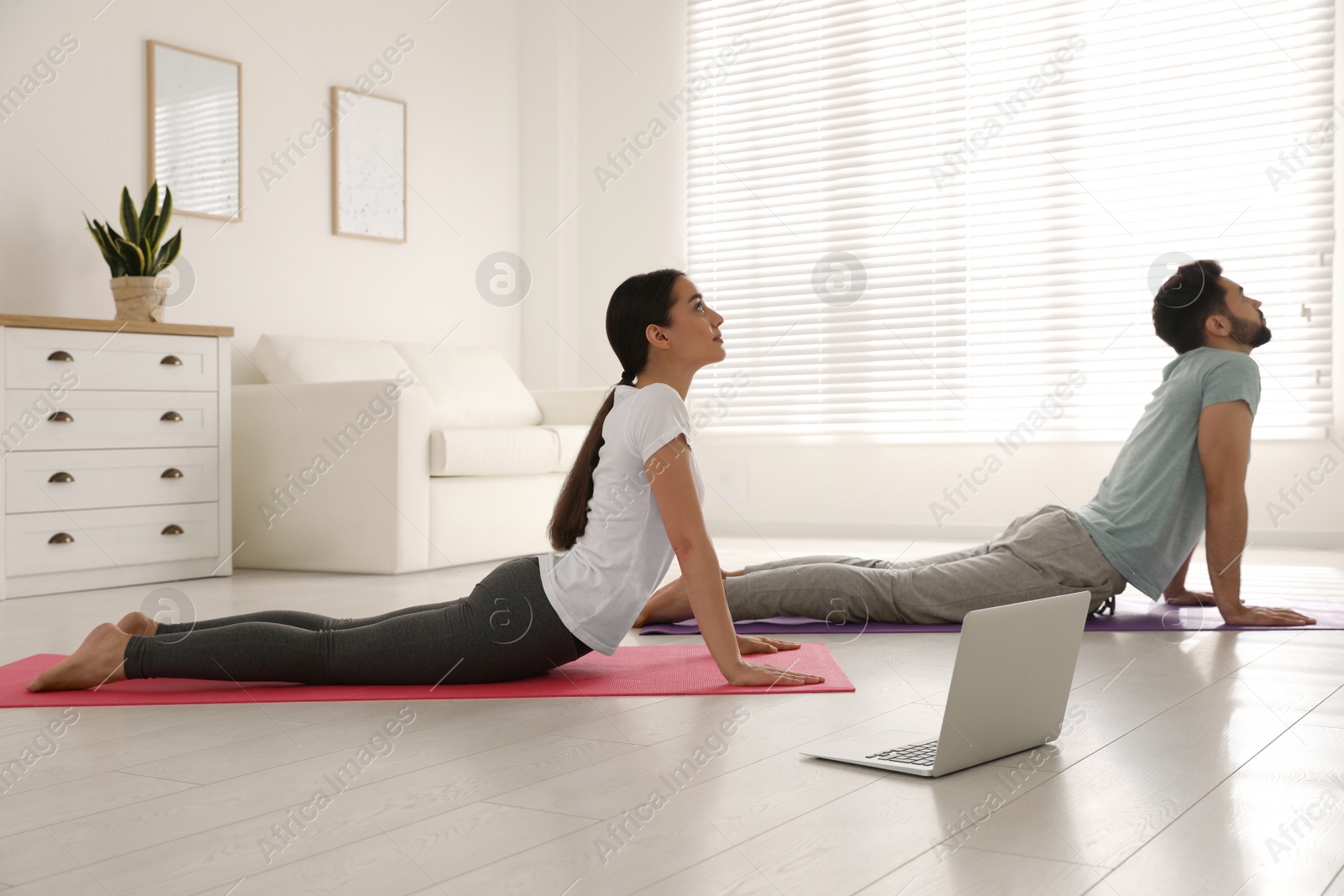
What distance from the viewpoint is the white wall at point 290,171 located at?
3.87 meters

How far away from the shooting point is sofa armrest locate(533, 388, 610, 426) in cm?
480

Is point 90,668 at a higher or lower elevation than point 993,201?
lower

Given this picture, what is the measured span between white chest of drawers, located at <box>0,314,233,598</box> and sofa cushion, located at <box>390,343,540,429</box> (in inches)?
35.4

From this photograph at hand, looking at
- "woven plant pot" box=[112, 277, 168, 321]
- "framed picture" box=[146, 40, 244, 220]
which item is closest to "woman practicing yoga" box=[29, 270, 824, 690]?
"woven plant pot" box=[112, 277, 168, 321]

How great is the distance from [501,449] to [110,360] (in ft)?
4.10

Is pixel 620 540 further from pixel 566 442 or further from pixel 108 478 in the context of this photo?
pixel 566 442

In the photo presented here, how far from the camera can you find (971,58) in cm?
504

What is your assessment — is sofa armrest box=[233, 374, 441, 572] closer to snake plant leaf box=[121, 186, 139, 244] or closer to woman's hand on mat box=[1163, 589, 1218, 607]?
snake plant leaf box=[121, 186, 139, 244]

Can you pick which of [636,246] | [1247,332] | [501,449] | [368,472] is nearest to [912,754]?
[1247,332]

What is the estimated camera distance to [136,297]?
3.72 metres

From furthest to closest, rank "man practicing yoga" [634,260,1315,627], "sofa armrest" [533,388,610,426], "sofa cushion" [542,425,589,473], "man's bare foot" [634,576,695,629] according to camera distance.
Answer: "sofa armrest" [533,388,610,426] → "sofa cushion" [542,425,589,473] → "man's bare foot" [634,576,695,629] → "man practicing yoga" [634,260,1315,627]

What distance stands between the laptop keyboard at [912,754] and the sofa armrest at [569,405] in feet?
10.8

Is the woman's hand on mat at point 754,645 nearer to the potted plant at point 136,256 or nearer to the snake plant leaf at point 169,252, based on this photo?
the potted plant at point 136,256

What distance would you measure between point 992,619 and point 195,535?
3099mm
